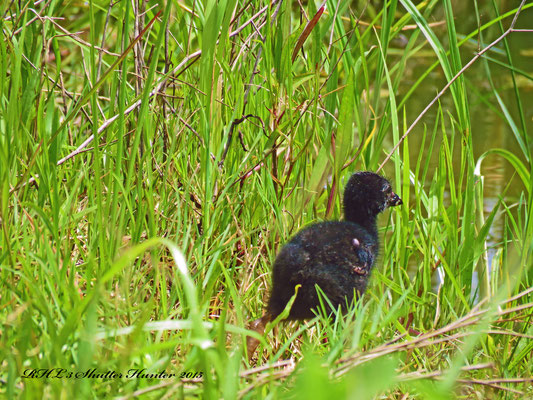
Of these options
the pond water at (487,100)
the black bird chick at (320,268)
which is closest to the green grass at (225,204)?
the black bird chick at (320,268)

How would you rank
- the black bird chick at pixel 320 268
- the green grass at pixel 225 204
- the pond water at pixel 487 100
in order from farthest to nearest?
1. the pond water at pixel 487 100
2. the black bird chick at pixel 320 268
3. the green grass at pixel 225 204

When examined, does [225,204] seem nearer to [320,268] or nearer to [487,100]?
[320,268]

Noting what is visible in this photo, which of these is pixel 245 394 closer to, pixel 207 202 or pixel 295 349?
pixel 295 349

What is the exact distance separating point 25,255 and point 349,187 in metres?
1.23

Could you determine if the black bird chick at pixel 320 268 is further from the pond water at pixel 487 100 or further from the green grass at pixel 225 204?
the pond water at pixel 487 100

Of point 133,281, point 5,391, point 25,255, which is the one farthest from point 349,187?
point 5,391

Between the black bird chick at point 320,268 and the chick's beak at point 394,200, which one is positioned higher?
the chick's beak at point 394,200

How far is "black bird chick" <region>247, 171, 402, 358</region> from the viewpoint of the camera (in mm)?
2570

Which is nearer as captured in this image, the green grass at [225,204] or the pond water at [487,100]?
the green grass at [225,204]

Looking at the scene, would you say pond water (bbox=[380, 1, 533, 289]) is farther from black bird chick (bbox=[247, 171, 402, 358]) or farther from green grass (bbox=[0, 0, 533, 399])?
black bird chick (bbox=[247, 171, 402, 358])

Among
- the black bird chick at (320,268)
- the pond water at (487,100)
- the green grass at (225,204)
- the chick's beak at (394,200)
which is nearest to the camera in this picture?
the green grass at (225,204)

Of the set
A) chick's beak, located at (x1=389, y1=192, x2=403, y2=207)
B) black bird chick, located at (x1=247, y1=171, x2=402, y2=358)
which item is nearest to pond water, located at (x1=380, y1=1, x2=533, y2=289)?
chick's beak, located at (x1=389, y1=192, x2=403, y2=207)

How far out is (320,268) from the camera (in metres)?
2.59

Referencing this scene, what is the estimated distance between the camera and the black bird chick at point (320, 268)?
2570 mm
